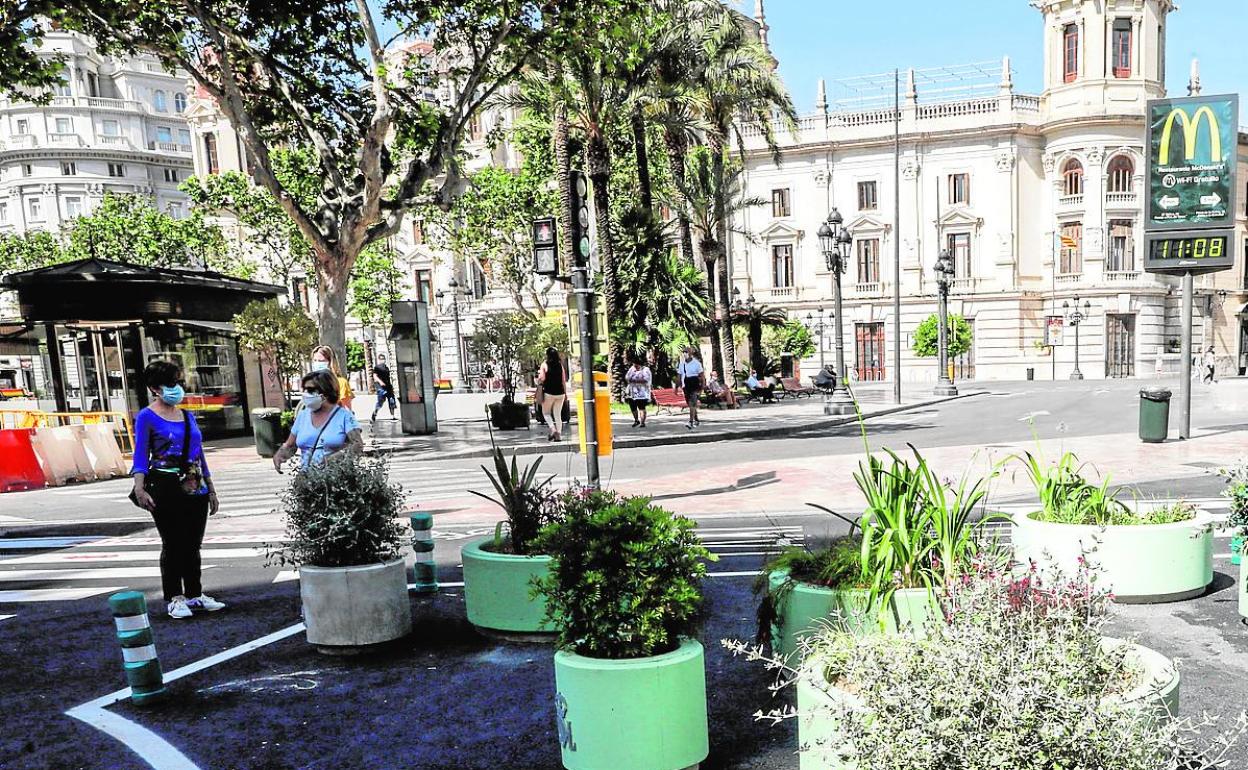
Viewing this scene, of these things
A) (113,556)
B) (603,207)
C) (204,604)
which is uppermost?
(603,207)

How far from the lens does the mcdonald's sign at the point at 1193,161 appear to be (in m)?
12.3

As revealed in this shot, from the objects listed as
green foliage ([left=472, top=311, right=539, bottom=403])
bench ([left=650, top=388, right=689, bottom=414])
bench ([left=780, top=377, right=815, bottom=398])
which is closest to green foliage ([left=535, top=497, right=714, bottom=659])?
green foliage ([left=472, top=311, right=539, bottom=403])

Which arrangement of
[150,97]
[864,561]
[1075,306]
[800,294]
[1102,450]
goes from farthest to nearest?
[150,97] → [800,294] → [1075,306] → [1102,450] → [864,561]

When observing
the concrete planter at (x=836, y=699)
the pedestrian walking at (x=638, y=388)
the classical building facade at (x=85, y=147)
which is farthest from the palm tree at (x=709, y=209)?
the classical building facade at (x=85, y=147)

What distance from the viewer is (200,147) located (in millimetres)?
52719

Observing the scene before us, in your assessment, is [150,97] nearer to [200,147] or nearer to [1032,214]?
[200,147]

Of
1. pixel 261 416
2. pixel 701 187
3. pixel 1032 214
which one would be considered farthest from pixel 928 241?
pixel 261 416

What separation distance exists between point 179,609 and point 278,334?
1375 centimetres

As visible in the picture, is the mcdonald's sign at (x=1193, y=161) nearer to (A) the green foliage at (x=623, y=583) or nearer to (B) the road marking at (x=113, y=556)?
(A) the green foliage at (x=623, y=583)

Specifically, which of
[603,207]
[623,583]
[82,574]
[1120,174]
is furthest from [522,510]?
[1120,174]

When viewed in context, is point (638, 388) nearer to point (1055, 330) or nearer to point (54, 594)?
point (54, 594)

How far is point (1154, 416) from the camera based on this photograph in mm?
13273

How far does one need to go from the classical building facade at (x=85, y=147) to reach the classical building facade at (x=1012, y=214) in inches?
2361

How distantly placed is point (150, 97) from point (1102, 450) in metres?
90.7
